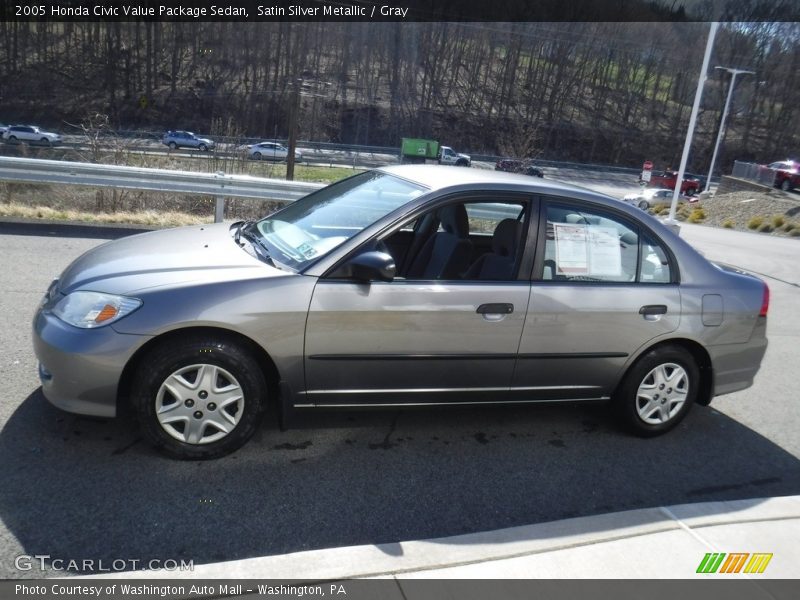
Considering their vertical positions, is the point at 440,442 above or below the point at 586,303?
below

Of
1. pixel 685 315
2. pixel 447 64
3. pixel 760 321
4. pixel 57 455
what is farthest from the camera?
pixel 447 64

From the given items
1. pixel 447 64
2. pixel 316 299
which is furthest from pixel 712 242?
pixel 447 64

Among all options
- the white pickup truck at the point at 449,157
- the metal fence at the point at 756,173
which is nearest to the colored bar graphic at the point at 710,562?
the metal fence at the point at 756,173

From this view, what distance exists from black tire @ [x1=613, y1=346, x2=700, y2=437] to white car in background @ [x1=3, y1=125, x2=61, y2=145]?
47.8m

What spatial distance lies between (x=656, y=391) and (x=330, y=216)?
2442mm

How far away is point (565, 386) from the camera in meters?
3.96

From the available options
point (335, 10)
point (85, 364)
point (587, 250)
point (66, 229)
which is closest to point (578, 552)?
point (587, 250)

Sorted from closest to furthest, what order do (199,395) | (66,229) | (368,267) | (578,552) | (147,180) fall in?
1. (578,552)
2. (199,395)
3. (368,267)
4. (66,229)
5. (147,180)

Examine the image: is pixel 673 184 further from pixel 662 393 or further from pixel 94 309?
pixel 94 309

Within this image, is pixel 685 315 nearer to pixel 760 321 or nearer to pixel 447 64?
pixel 760 321

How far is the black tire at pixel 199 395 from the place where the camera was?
124 inches

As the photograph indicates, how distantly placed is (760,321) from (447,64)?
7995cm

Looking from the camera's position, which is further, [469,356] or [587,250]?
[587,250]

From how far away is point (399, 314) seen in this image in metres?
3.47
